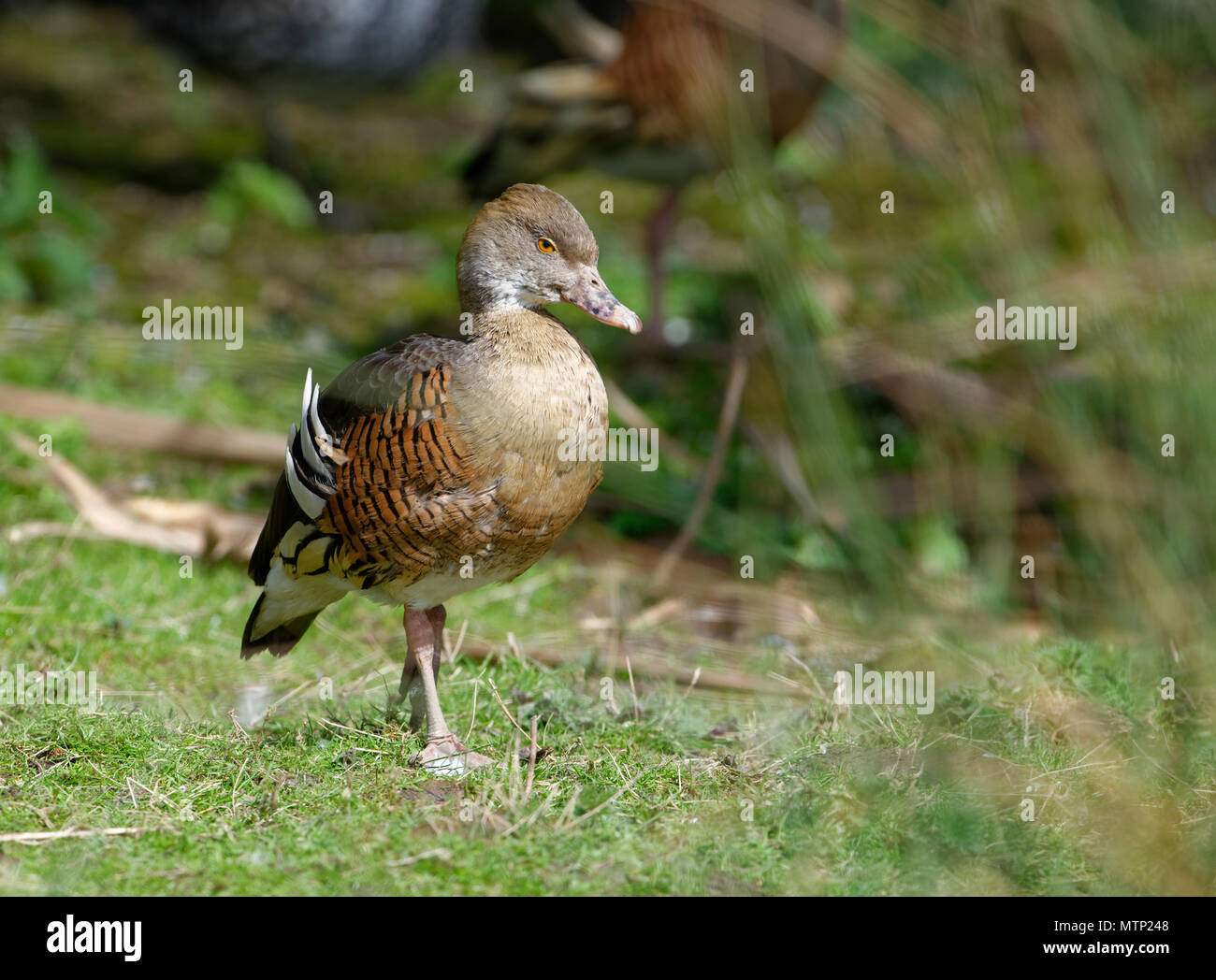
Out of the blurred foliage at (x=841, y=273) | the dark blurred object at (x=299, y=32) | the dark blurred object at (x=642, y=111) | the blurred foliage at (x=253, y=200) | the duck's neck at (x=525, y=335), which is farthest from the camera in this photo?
the blurred foliage at (x=253, y=200)

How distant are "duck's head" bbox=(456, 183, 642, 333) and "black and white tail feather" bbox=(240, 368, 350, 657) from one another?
536 millimetres

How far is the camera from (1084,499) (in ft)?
8.90

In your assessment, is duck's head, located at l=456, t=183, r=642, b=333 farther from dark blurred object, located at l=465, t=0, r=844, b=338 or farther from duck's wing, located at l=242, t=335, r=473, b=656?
dark blurred object, located at l=465, t=0, r=844, b=338

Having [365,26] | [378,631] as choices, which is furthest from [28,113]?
[378,631]

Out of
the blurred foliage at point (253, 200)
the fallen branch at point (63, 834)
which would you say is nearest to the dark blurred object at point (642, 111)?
the blurred foliage at point (253, 200)

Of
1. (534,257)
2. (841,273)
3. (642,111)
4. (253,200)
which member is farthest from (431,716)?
(253,200)

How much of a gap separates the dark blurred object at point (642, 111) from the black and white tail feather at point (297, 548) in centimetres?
340

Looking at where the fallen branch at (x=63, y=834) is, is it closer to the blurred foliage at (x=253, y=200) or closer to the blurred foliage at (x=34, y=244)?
the blurred foliage at (x=34, y=244)

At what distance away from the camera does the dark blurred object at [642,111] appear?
6.70 m

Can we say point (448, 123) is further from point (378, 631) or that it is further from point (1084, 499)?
point (1084, 499)

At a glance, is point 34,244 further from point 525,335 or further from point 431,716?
point 431,716

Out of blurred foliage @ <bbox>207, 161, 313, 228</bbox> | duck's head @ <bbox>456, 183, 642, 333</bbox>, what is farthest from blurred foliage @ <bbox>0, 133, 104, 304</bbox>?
duck's head @ <bbox>456, 183, 642, 333</bbox>

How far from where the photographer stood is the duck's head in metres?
3.62

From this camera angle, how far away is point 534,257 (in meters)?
3.65
